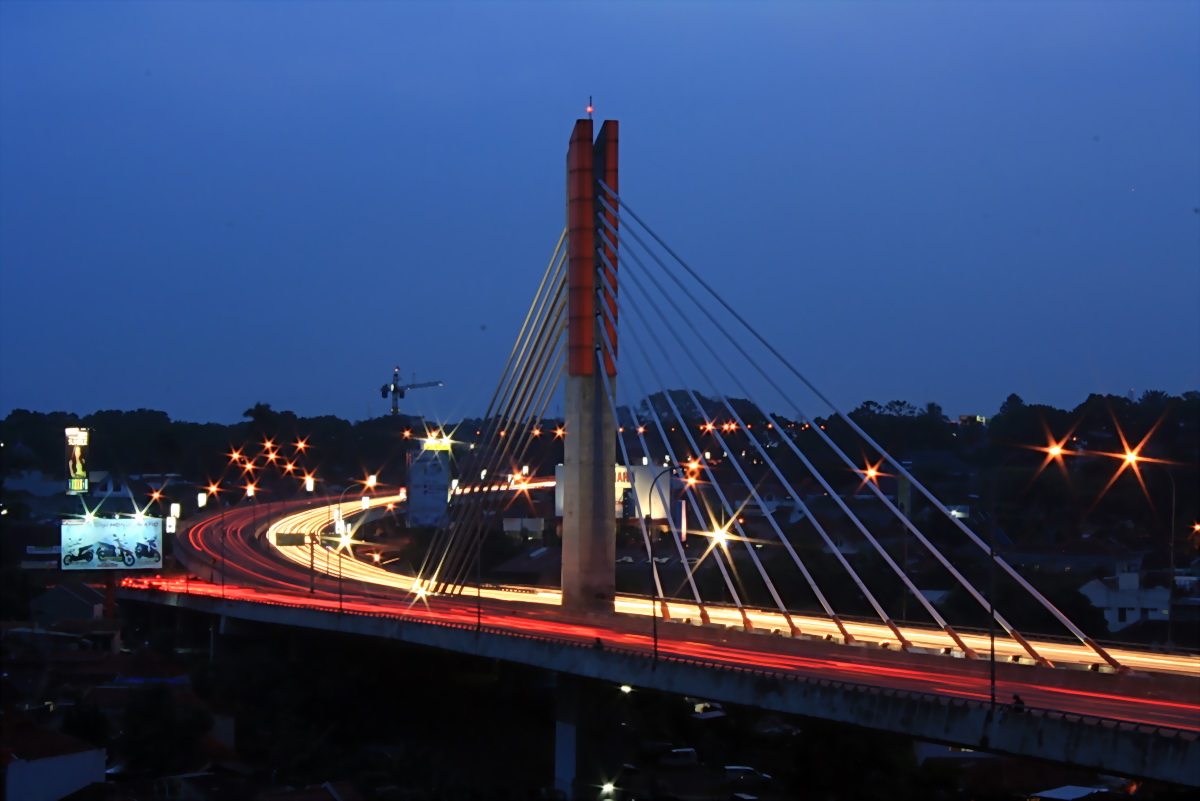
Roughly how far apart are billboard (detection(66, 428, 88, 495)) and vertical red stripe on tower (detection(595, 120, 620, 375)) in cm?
4267

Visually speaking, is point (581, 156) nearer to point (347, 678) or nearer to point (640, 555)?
point (347, 678)

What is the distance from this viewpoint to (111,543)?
206ft

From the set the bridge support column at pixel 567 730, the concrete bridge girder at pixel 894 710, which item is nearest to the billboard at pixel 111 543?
the concrete bridge girder at pixel 894 710

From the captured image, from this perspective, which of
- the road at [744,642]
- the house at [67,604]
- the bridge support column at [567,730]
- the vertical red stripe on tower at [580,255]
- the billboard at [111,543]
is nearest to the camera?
the road at [744,642]

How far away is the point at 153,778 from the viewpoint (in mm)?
34781

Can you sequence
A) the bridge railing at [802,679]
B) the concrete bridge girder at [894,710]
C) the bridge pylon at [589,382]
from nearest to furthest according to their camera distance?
1. the concrete bridge girder at [894,710]
2. the bridge railing at [802,679]
3. the bridge pylon at [589,382]

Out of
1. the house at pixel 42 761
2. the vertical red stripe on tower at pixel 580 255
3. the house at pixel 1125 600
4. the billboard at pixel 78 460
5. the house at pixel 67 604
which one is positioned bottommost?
the house at pixel 42 761

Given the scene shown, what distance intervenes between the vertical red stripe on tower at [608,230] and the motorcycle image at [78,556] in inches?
1247

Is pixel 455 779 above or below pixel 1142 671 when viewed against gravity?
below

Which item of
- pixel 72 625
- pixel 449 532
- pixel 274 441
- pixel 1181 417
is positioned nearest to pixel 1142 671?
pixel 449 532

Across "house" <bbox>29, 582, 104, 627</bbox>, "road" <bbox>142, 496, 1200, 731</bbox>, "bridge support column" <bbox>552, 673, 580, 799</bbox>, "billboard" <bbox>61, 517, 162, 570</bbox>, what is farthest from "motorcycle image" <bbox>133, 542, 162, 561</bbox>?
"bridge support column" <bbox>552, 673, 580, 799</bbox>

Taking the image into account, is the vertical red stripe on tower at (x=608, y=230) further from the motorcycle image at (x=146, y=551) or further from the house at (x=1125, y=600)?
the motorcycle image at (x=146, y=551)

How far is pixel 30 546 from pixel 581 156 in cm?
5179

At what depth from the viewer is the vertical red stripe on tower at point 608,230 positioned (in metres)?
41.5
